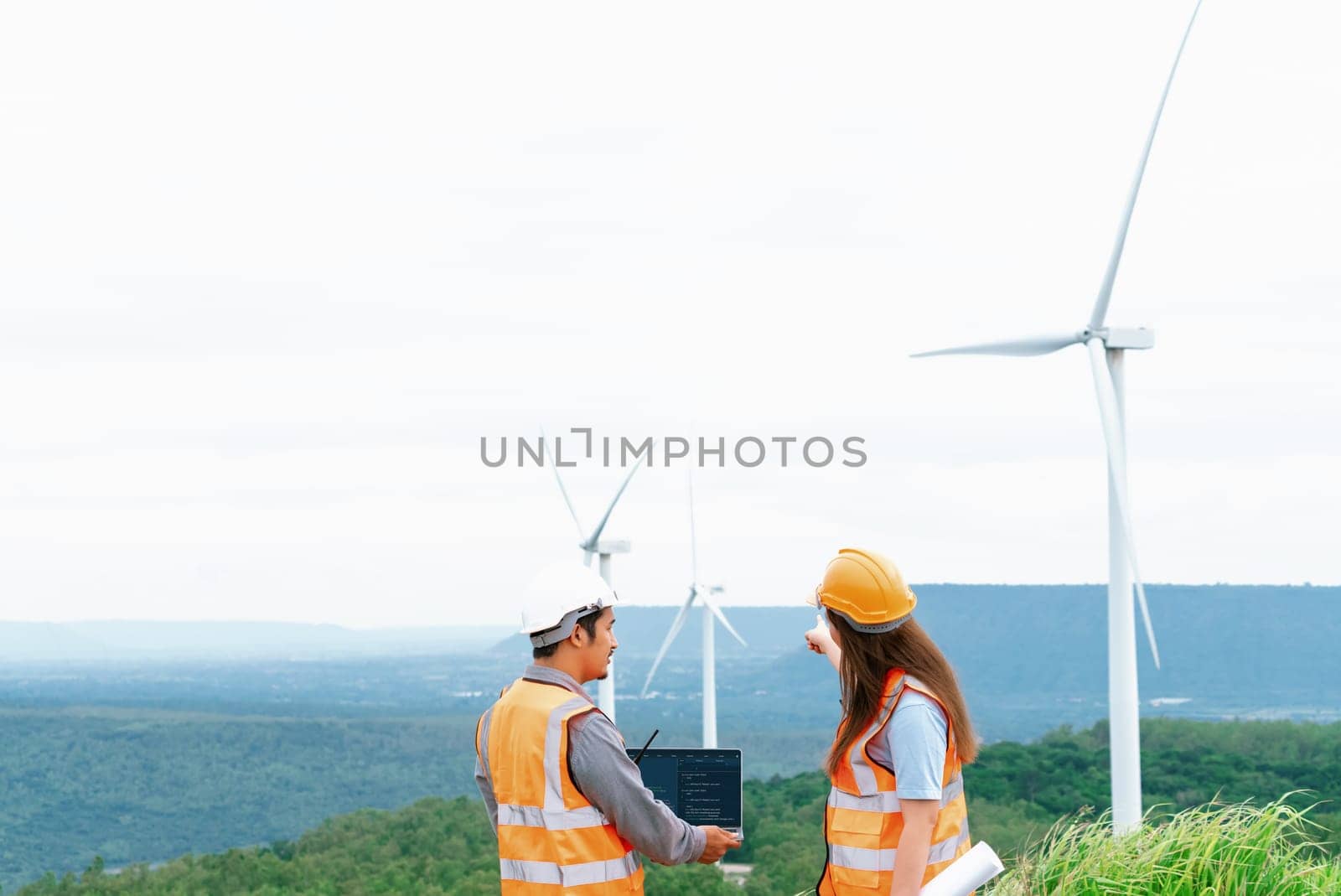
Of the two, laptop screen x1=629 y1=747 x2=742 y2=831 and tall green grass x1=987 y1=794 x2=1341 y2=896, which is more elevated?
laptop screen x1=629 y1=747 x2=742 y2=831

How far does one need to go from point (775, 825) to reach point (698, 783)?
7103cm

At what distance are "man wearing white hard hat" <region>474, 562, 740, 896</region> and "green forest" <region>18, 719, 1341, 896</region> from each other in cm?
4792

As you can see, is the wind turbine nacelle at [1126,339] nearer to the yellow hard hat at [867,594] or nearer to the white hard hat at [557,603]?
the yellow hard hat at [867,594]

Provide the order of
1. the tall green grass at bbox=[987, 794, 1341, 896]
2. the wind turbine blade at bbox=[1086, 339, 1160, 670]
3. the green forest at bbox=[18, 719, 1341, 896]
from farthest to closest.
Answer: the green forest at bbox=[18, 719, 1341, 896]
the wind turbine blade at bbox=[1086, 339, 1160, 670]
the tall green grass at bbox=[987, 794, 1341, 896]

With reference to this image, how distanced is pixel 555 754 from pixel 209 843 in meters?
171

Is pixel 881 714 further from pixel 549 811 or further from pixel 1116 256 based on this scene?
pixel 1116 256

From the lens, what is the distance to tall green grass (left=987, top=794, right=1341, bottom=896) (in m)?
9.29

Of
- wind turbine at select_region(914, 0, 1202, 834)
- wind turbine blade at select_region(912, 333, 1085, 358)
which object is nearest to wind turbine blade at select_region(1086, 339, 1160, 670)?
wind turbine at select_region(914, 0, 1202, 834)

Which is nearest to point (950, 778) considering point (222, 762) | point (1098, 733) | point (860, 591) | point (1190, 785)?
point (860, 591)

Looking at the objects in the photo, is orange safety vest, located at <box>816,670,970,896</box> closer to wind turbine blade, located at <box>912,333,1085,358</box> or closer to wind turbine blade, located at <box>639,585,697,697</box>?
wind turbine blade, located at <box>912,333,1085,358</box>

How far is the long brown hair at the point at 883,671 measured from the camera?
629 centimetres

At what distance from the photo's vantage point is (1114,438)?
1716 centimetres

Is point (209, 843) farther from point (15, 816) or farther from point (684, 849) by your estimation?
point (684, 849)

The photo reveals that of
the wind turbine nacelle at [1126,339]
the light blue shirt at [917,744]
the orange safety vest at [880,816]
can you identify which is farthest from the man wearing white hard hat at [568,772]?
the wind turbine nacelle at [1126,339]
